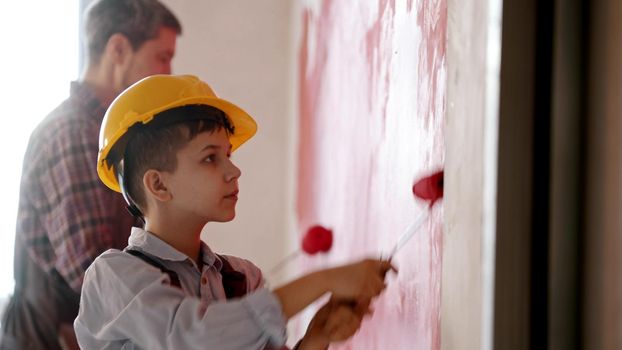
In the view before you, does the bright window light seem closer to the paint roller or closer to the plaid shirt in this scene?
the plaid shirt

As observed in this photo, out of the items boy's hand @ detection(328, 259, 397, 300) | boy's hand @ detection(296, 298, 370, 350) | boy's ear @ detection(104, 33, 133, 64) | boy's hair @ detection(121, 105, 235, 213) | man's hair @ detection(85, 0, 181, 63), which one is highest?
man's hair @ detection(85, 0, 181, 63)

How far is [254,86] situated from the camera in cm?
246

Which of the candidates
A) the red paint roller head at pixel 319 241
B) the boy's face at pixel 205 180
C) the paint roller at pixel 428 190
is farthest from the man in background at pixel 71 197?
the paint roller at pixel 428 190

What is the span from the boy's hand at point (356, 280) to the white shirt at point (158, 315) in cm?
7

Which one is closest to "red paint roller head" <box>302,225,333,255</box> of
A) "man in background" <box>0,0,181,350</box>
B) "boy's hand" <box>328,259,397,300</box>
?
"man in background" <box>0,0,181,350</box>

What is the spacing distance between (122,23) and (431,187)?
1.33m

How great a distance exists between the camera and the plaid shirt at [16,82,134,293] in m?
1.65

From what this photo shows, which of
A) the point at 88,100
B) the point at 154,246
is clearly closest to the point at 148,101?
the point at 154,246

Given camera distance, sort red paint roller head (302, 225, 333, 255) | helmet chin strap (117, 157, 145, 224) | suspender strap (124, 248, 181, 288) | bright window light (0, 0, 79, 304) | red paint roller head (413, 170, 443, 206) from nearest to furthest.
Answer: red paint roller head (413, 170, 443, 206), suspender strap (124, 248, 181, 288), helmet chin strap (117, 157, 145, 224), red paint roller head (302, 225, 333, 255), bright window light (0, 0, 79, 304)

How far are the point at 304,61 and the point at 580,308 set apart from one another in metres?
1.60

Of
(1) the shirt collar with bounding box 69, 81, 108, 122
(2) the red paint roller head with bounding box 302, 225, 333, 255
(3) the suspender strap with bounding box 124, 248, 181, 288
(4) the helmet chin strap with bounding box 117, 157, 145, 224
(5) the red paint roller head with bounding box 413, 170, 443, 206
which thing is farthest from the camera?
(1) the shirt collar with bounding box 69, 81, 108, 122

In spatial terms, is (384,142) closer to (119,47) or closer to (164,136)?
(164,136)

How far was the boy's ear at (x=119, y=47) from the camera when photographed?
75.4 inches

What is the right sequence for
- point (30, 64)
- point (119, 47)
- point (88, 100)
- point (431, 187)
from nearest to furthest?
point (431, 187), point (88, 100), point (119, 47), point (30, 64)
